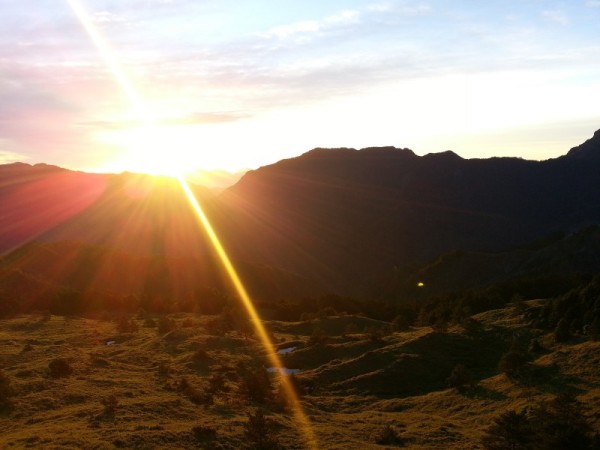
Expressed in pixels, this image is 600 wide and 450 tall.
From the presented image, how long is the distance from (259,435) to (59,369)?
18513 mm

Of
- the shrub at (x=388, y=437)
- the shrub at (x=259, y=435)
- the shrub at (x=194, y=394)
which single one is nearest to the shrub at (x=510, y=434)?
the shrub at (x=388, y=437)

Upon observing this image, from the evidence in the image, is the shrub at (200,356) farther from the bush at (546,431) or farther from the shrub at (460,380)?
the bush at (546,431)

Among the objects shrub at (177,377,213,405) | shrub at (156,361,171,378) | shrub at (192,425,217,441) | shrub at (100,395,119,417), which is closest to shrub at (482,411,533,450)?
shrub at (192,425,217,441)

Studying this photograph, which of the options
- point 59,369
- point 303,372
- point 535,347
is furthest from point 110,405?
point 535,347

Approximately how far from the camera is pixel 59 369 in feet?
119

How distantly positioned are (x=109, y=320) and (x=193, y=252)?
104 metres

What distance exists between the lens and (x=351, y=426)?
29.9 m

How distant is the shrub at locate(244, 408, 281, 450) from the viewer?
2419 centimetres

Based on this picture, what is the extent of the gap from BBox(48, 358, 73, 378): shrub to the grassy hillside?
0.10 metres

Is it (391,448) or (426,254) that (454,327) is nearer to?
(391,448)

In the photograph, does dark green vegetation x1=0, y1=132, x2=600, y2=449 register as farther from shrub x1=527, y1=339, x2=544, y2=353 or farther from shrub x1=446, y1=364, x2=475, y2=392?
shrub x1=527, y1=339, x2=544, y2=353

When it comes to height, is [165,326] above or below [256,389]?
below

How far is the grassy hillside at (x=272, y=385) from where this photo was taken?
26.1m

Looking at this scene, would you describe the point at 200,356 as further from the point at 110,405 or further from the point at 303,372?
the point at 110,405
